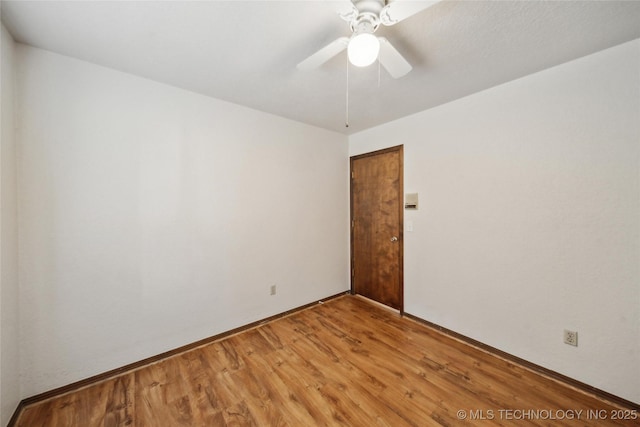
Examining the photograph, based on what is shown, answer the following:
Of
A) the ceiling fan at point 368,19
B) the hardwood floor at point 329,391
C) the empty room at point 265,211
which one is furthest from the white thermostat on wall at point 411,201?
the ceiling fan at point 368,19

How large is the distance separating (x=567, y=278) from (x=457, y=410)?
1267 millimetres

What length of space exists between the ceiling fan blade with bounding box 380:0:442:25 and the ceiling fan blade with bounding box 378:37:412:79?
110 millimetres

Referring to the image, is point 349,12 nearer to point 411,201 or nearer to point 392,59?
point 392,59

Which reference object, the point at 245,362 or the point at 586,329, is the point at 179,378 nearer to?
the point at 245,362

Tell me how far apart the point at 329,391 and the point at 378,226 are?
1926 mm

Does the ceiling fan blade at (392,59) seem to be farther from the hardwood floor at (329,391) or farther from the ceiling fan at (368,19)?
the hardwood floor at (329,391)

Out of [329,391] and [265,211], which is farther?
[265,211]

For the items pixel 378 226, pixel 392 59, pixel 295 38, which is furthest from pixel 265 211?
pixel 392 59

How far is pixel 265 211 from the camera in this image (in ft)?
8.73

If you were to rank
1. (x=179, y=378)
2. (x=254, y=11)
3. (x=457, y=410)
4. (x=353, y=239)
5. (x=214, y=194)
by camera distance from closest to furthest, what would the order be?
(x=254, y=11), (x=457, y=410), (x=179, y=378), (x=214, y=194), (x=353, y=239)

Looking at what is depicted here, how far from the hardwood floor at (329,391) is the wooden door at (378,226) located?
0.83m

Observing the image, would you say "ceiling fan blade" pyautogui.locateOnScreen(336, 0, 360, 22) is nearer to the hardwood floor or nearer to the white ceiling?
the white ceiling

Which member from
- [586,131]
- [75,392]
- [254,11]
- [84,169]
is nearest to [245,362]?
[75,392]

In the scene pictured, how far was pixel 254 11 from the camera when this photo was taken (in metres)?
1.27
